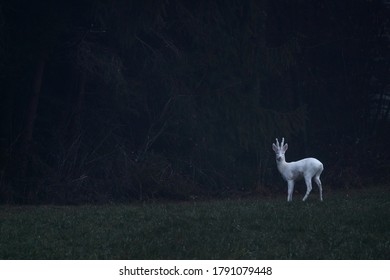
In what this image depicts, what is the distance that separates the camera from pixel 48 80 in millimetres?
21188

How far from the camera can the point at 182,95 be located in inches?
850

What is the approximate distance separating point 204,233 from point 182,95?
1025 cm

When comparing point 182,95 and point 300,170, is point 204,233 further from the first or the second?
point 182,95

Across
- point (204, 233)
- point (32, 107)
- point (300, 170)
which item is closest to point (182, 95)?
point (32, 107)

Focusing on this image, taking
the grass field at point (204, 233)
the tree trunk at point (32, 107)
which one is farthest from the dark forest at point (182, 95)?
the grass field at point (204, 233)

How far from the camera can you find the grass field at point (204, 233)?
10.3m

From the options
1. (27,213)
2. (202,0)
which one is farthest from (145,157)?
(27,213)

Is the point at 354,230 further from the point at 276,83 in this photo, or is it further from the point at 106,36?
the point at 276,83

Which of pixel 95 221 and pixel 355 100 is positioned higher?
pixel 355 100

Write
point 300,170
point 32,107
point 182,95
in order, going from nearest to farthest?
point 300,170
point 32,107
point 182,95

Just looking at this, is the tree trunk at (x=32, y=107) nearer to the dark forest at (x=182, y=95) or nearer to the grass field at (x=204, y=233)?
the dark forest at (x=182, y=95)

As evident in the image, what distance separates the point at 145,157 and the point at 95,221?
7917 millimetres

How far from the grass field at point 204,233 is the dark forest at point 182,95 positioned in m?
5.04

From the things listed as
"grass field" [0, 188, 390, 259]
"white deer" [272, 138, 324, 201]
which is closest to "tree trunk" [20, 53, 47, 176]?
"grass field" [0, 188, 390, 259]
